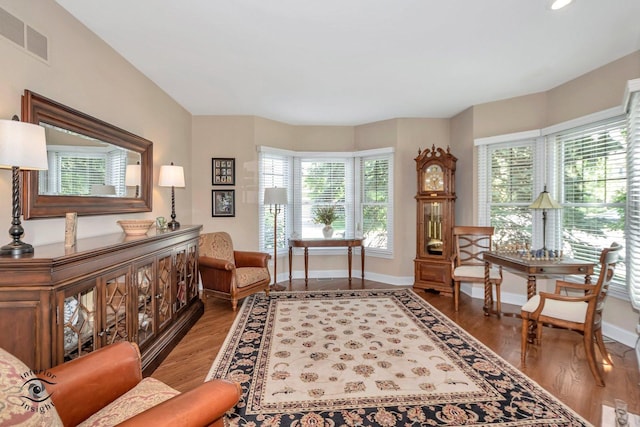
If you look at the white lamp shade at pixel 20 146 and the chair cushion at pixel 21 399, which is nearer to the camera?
the chair cushion at pixel 21 399

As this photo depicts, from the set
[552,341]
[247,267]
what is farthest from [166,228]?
[552,341]

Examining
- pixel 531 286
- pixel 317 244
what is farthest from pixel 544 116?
pixel 317 244

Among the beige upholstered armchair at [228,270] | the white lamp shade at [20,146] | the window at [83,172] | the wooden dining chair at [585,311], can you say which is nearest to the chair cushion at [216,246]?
the beige upholstered armchair at [228,270]

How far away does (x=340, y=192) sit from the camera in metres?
5.76

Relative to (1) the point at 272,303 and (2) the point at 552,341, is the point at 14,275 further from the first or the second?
(2) the point at 552,341

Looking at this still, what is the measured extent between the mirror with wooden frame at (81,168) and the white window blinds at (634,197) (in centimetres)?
454

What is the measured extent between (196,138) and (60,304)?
12.5 ft

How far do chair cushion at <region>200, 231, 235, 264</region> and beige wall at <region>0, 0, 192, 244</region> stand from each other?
59 cm

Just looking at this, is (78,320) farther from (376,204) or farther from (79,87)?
(376,204)

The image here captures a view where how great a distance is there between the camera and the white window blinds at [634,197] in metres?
2.79

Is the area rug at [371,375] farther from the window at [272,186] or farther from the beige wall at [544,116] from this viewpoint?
the window at [272,186]

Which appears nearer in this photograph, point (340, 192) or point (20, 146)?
point (20, 146)

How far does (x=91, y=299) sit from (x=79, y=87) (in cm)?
169

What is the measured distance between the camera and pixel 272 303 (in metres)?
4.19
